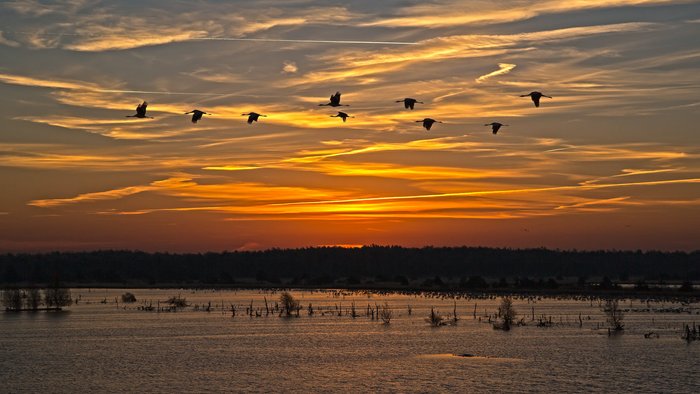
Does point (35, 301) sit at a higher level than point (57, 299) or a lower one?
lower

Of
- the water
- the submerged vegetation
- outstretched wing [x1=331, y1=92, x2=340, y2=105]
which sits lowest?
the water

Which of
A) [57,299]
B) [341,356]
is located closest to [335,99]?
[341,356]

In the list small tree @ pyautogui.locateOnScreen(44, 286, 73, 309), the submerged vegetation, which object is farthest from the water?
the submerged vegetation

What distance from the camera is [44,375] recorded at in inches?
2746

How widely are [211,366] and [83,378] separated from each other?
1070cm

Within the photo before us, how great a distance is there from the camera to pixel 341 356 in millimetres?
80875

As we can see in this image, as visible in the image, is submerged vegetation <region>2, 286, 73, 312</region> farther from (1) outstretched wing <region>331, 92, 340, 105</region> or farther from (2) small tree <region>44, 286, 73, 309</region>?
(1) outstretched wing <region>331, 92, 340, 105</region>

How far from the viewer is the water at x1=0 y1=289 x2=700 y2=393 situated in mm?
63594

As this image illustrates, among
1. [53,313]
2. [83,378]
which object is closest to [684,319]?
[83,378]

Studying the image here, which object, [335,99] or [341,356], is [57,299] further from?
[335,99]

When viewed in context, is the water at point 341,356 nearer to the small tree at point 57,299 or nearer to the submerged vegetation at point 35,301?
the small tree at point 57,299

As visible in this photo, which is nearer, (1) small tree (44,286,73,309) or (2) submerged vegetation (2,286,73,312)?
(1) small tree (44,286,73,309)

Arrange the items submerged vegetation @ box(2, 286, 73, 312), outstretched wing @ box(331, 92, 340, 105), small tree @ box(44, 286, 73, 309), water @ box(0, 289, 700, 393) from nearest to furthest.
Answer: outstretched wing @ box(331, 92, 340, 105) → water @ box(0, 289, 700, 393) → small tree @ box(44, 286, 73, 309) → submerged vegetation @ box(2, 286, 73, 312)

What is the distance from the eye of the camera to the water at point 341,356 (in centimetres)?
6359
